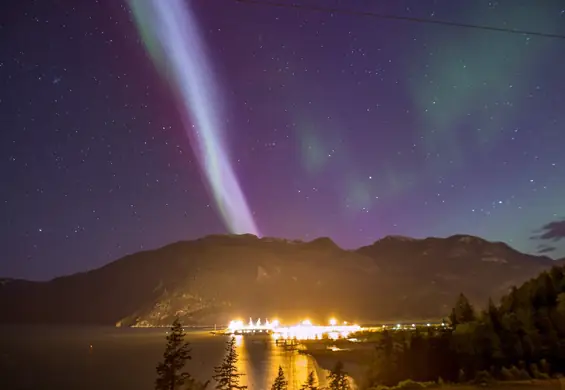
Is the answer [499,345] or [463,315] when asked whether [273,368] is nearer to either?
[463,315]

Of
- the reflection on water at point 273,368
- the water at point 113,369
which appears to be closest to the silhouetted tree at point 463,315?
the reflection on water at point 273,368

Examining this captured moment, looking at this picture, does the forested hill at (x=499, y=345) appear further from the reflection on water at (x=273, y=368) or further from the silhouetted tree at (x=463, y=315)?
the reflection on water at (x=273, y=368)

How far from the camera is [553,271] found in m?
45.0

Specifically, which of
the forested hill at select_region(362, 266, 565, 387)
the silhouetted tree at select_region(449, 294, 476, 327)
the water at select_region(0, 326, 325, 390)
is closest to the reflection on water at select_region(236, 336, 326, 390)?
the water at select_region(0, 326, 325, 390)

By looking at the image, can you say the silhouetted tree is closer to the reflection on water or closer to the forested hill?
the forested hill

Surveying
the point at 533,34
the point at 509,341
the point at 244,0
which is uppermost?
the point at 244,0

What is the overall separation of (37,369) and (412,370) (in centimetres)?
11269

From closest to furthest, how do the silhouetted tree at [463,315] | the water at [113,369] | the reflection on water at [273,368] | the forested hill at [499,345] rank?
the forested hill at [499,345]
the silhouetted tree at [463,315]
the reflection on water at [273,368]
the water at [113,369]

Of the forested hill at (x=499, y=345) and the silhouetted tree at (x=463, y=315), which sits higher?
the silhouetted tree at (x=463, y=315)

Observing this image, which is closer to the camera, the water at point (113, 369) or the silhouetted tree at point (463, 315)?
the silhouetted tree at point (463, 315)

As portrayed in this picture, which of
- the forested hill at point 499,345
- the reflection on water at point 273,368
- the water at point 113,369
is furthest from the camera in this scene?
the water at point 113,369

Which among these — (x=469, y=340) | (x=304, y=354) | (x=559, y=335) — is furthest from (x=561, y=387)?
(x=304, y=354)

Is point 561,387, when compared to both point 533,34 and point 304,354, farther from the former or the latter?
point 304,354

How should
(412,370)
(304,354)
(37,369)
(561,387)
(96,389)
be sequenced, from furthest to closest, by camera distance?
1. (304,354)
2. (37,369)
3. (96,389)
4. (412,370)
5. (561,387)
